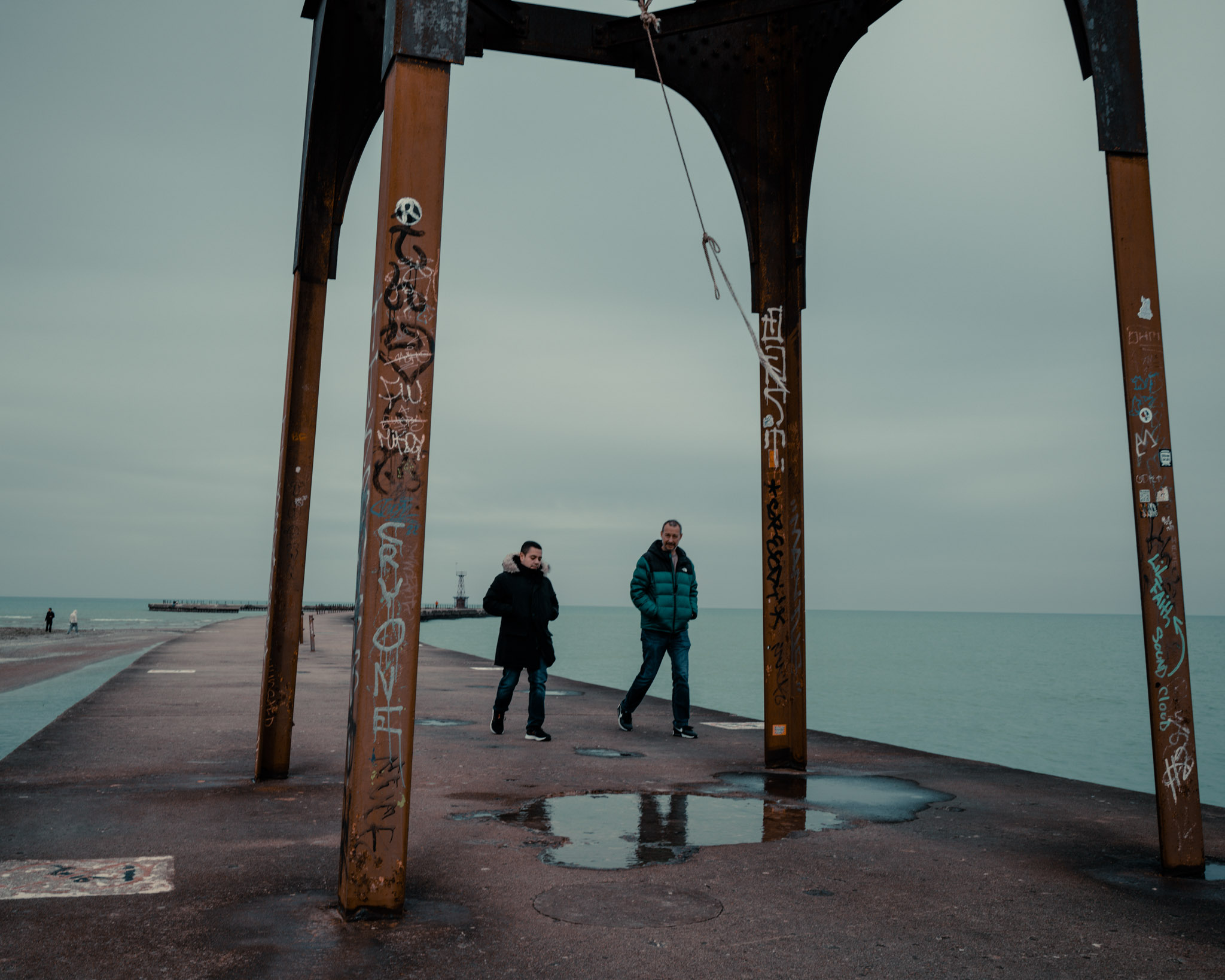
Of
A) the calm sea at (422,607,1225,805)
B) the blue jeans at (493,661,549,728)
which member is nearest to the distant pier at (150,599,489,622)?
the calm sea at (422,607,1225,805)

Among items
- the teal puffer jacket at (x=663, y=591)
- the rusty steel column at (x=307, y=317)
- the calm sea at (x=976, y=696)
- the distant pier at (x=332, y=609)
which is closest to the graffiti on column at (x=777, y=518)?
the teal puffer jacket at (x=663, y=591)

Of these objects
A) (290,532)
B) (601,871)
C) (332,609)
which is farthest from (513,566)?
(332,609)

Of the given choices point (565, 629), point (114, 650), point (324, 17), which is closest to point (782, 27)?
point (324, 17)

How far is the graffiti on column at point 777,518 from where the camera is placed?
25.8ft

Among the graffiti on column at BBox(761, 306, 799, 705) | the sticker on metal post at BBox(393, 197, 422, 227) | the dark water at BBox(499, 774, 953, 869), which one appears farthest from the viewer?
the graffiti on column at BBox(761, 306, 799, 705)

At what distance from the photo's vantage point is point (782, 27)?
26.7 ft

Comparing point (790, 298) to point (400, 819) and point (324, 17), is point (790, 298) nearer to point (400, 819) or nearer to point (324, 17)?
point (324, 17)

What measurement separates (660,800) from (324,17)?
20.1ft

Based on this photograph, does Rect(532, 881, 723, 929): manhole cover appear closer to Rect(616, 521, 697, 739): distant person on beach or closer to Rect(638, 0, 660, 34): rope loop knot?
Rect(616, 521, 697, 739): distant person on beach

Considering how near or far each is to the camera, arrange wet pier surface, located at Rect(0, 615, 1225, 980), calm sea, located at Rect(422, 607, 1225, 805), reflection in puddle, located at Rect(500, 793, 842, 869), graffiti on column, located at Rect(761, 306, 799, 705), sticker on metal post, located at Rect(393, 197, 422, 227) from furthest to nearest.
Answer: calm sea, located at Rect(422, 607, 1225, 805) → graffiti on column, located at Rect(761, 306, 799, 705) → reflection in puddle, located at Rect(500, 793, 842, 869) → sticker on metal post, located at Rect(393, 197, 422, 227) → wet pier surface, located at Rect(0, 615, 1225, 980)

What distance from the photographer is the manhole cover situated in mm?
4035

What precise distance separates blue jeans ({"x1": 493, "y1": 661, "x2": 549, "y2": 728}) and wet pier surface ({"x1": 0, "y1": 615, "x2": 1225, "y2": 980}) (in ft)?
2.02

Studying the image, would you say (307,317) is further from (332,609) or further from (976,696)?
(332,609)

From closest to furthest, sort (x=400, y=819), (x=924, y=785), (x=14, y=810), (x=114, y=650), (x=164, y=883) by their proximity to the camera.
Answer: (x=400, y=819)
(x=164, y=883)
(x=14, y=810)
(x=924, y=785)
(x=114, y=650)
